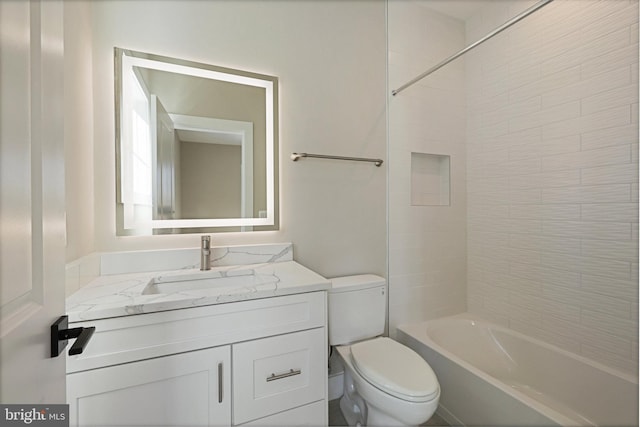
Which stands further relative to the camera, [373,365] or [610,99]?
[610,99]

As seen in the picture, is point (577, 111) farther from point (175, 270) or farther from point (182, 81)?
point (175, 270)

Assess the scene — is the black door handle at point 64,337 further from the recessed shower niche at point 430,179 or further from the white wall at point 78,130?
the recessed shower niche at point 430,179

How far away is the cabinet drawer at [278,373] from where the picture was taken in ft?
3.36

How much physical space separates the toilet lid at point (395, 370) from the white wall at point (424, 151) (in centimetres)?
46

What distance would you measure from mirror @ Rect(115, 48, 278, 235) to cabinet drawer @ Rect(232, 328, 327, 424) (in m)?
0.65

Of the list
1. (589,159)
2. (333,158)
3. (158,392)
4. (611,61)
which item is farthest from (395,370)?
(611,61)

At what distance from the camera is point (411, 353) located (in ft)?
4.57

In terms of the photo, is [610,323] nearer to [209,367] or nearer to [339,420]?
[339,420]

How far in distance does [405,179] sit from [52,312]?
1.82m

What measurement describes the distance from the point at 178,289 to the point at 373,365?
94cm

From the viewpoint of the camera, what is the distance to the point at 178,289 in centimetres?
125

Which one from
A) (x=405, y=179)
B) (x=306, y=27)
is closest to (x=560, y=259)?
(x=405, y=179)

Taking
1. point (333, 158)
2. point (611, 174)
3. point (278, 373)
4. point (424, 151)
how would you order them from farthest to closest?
point (424, 151)
point (333, 158)
point (611, 174)
point (278, 373)

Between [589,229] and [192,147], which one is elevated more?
[192,147]
